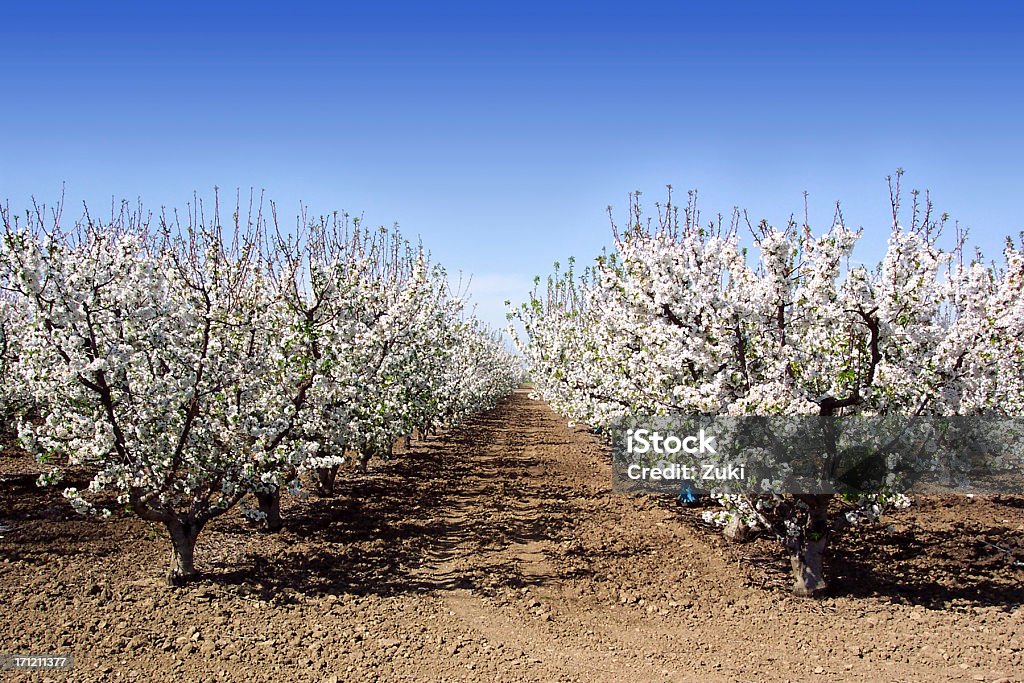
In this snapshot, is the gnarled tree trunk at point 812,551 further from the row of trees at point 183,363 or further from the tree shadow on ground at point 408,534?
the row of trees at point 183,363

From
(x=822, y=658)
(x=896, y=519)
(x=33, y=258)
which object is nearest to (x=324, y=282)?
(x=33, y=258)

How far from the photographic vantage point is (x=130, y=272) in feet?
30.9

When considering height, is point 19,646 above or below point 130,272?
below

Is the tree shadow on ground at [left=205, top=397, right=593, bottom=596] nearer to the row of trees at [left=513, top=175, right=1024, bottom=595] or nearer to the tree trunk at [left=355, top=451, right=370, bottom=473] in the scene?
the tree trunk at [left=355, top=451, right=370, bottom=473]

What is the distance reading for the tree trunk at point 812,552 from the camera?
10.1 metres

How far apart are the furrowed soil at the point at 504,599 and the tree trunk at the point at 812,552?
312mm

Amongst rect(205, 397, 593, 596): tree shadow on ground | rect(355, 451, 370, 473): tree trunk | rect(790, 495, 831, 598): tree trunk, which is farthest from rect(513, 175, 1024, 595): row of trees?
rect(355, 451, 370, 473): tree trunk

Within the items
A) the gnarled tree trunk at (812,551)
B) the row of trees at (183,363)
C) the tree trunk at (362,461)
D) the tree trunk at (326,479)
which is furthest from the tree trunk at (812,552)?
the tree trunk at (362,461)

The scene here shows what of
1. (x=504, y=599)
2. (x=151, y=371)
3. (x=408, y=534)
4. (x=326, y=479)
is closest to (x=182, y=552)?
(x=151, y=371)

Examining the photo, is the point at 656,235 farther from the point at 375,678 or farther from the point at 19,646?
the point at 19,646

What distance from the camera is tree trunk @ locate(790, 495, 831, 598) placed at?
10.1 m

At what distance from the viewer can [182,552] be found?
33.5 feet

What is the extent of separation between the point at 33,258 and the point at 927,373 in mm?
11668

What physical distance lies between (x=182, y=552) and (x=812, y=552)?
9623 millimetres
